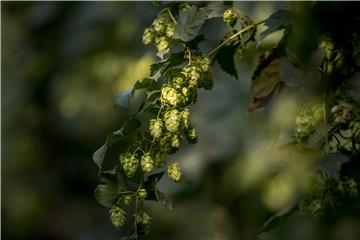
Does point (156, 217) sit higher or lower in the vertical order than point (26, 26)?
lower

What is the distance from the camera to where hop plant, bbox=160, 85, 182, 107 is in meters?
1.43

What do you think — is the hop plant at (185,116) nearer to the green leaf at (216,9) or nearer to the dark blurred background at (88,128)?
the green leaf at (216,9)

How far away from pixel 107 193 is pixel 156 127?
0.46ft

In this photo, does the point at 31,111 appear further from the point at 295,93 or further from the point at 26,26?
the point at 295,93

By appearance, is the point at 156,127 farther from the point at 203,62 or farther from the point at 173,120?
the point at 203,62

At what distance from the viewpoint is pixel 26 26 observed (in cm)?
439

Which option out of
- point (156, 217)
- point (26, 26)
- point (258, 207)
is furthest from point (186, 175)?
point (26, 26)

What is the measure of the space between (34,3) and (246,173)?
1584mm

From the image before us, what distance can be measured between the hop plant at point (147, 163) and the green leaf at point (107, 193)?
0.21ft

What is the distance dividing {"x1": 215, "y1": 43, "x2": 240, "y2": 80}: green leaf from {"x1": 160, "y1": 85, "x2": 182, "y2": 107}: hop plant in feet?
0.77

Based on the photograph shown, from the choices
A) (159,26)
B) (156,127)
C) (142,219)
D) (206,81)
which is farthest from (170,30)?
(142,219)

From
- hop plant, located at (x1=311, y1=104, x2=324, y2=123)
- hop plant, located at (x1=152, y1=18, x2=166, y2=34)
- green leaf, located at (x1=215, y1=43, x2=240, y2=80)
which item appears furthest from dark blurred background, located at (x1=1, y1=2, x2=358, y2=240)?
hop plant, located at (x1=311, y1=104, x2=324, y2=123)

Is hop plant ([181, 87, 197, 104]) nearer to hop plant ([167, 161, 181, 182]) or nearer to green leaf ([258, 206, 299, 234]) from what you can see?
hop plant ([167, 161, 181, 182])

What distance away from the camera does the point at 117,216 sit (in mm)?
1449
